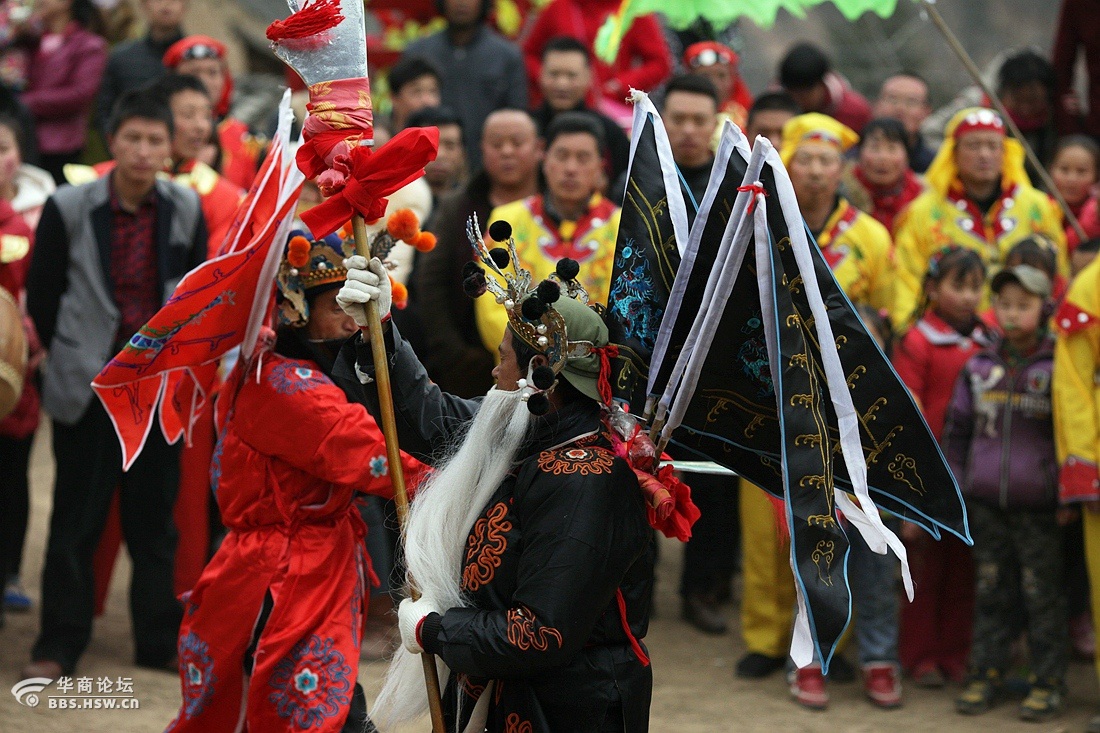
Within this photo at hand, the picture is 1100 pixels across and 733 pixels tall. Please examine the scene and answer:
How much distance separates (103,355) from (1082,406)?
410 cm

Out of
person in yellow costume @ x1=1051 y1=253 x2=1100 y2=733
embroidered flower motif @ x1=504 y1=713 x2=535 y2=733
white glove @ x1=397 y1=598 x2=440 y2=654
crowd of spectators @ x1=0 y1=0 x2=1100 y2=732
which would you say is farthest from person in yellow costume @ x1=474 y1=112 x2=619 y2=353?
embroidered flower motif @ x1=504 y1=713 x2=535 y2=733

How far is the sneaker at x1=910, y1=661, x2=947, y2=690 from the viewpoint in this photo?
20.2 feet

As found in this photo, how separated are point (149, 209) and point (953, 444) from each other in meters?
3.69

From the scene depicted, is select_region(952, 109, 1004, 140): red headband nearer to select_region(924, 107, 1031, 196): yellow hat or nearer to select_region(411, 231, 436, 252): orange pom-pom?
select_region(924, 107, 1031, 196): yellow hat

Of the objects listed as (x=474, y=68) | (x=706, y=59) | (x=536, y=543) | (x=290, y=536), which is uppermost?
(x=474, y=68)

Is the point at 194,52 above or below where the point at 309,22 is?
above

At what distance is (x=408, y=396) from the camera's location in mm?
3518

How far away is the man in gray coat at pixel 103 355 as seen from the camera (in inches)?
224

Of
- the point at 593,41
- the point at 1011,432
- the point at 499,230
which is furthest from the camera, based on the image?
the point at 593,41

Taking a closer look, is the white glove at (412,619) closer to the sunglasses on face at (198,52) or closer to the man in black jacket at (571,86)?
the man in black jacket at (571,86)

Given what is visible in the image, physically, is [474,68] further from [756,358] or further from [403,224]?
[756,358]

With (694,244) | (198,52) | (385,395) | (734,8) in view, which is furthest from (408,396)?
(198,52)

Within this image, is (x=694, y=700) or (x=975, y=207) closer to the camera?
(x=694, y=700)

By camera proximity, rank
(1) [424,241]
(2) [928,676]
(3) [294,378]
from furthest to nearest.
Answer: (2) [928,676] → (3) [294,378] → (1) [424,241]
